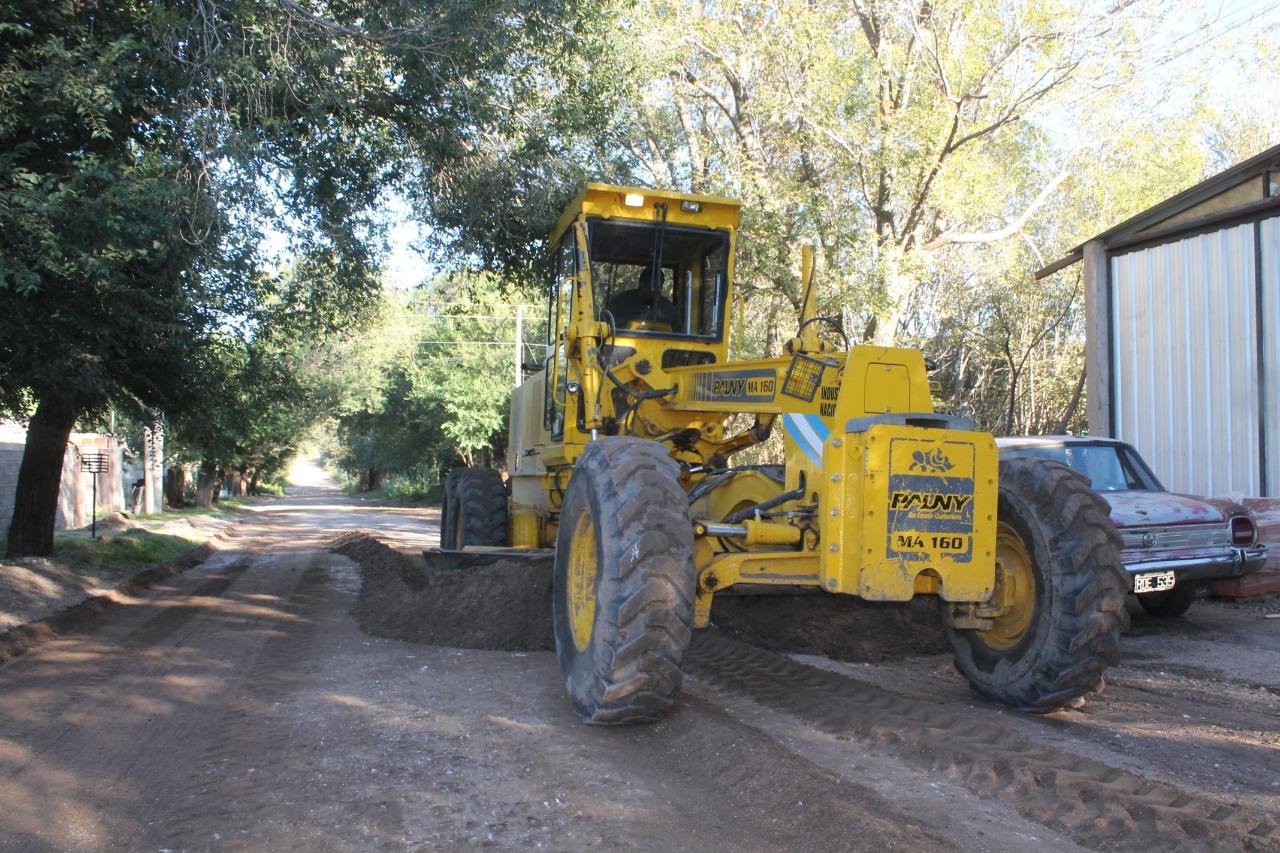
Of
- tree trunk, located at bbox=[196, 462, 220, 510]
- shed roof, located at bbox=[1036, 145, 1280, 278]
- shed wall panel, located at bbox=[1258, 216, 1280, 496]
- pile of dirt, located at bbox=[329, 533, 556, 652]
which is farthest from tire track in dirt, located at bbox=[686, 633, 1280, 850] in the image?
tree trunk, located at bbox=[196, 462, 220, 510]

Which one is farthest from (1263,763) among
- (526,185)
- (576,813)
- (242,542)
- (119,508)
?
(119,508)

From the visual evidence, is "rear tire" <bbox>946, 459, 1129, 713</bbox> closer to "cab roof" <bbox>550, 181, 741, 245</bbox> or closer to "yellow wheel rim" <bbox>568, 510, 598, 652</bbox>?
"yellow wheel rim" <bbox>568, 510, 598, 652</bbox>

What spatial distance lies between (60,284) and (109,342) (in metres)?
0.98

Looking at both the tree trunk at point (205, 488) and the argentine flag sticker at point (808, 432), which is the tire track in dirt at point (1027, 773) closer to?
the argentine flag sticker at point (808, 432)

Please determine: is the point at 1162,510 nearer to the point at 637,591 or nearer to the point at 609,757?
the point at 637,591

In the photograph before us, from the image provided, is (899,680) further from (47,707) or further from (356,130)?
(356,130)

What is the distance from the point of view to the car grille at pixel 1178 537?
8.98 meters

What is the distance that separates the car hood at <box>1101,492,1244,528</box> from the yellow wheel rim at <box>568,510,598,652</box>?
17.4 ft

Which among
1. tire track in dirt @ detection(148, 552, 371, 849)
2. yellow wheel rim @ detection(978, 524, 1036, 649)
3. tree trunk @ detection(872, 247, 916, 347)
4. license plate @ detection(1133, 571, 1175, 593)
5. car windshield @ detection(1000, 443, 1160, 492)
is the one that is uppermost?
tree trunk @ detection(872, 247, 916, 347)

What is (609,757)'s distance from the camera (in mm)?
5191

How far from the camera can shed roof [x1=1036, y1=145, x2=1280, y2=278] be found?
12.3 metres

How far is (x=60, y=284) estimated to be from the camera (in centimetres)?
948

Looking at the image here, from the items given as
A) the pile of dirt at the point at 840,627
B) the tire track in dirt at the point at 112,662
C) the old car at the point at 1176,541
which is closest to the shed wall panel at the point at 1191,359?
the old car at the point at 1176,541

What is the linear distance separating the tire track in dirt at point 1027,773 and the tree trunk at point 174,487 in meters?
38.7
